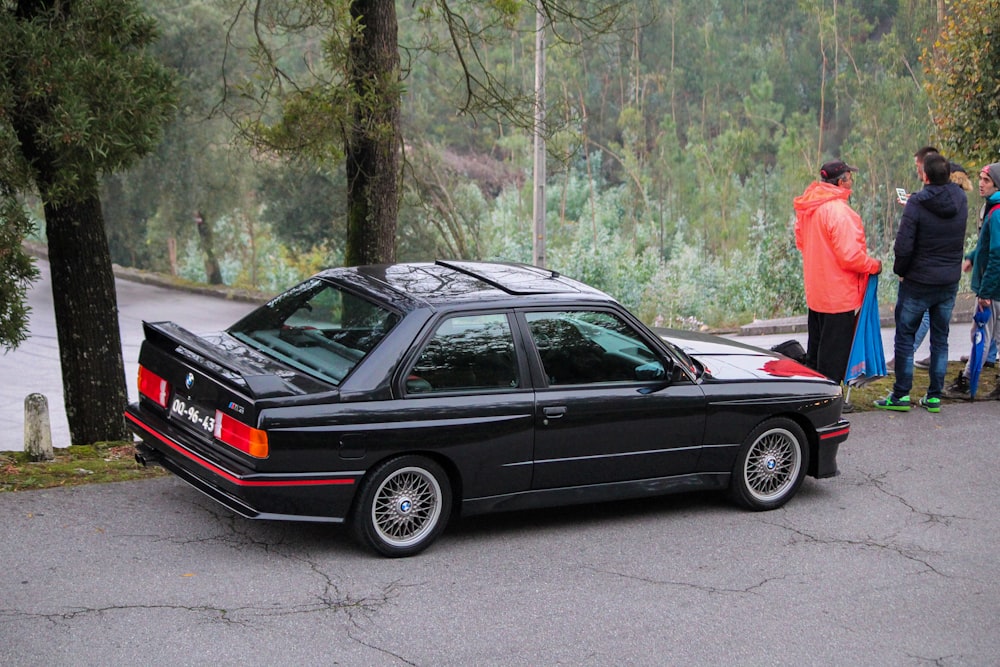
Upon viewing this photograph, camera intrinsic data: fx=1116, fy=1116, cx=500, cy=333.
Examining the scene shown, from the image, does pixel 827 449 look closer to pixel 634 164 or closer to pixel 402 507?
pixel 402 507

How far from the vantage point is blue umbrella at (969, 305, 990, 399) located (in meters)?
10.1

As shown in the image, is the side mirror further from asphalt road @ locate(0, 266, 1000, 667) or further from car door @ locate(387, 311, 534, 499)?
asphalt road @ locate(0, 266, 1000, 667)

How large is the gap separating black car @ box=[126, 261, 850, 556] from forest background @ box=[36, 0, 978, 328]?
19.2m

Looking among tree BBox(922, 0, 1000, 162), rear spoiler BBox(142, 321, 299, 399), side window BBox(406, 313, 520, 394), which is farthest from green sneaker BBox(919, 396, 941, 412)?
rear spoiler BBox(142, 321, 299, 399)

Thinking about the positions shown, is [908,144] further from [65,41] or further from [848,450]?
[65,41]

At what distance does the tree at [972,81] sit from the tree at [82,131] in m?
8.23

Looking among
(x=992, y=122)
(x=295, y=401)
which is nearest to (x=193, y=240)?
(x=992, y=122)

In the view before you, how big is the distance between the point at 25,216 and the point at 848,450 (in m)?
6.18

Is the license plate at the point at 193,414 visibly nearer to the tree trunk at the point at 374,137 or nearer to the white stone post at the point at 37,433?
the white stone post at the point at 37,433

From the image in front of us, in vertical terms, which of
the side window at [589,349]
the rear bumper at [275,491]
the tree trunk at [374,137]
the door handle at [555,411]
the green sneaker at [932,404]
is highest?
the tree trunk at [374,137]

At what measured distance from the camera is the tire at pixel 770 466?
6.85 meters

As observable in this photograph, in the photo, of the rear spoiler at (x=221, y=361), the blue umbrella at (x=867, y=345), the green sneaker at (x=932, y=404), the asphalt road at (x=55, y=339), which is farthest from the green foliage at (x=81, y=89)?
the green sneaker at (x=932, y=404)

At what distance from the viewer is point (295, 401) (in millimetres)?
5402

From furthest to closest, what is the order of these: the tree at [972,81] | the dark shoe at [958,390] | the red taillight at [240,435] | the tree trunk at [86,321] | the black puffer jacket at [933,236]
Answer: the tree at [972,81] → the dark shoe at [958,390] → the black puffer jacket at [933,236] → the tree trunk at [86,321] → the red taillight at [240,435]
